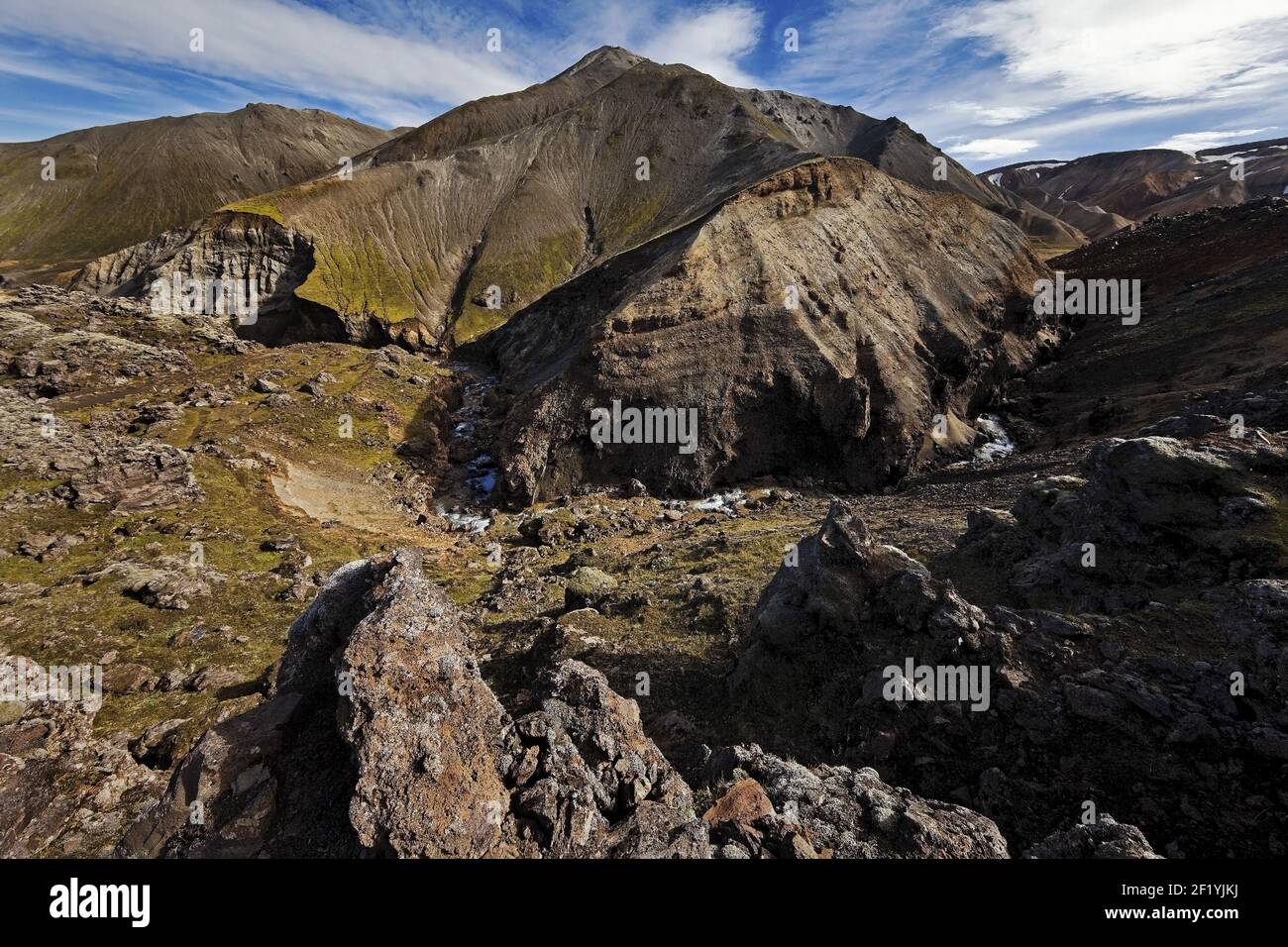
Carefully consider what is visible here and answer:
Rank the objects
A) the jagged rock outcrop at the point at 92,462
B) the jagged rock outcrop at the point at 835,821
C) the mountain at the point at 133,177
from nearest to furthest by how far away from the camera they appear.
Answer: the jagged rock outcrop at the point at 835,821 → the jagged rock outcrop at the point at 92,462 → the mountain at the point at 133,177

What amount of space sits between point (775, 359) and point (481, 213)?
9840 centimetres

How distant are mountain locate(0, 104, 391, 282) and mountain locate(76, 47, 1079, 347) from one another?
63.8 m

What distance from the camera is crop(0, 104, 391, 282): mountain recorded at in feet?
483

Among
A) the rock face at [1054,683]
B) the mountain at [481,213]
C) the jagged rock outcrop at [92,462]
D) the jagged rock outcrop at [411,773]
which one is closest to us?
the jagged rock outcrop at [411,773]

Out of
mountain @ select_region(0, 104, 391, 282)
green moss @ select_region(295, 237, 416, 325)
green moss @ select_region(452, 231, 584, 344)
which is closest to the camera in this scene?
green moss @ select_region(295, 237, 416, 325)

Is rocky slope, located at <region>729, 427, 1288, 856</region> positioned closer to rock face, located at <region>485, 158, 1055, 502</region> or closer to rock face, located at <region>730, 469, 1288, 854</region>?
rock face, located at <region>730, 469, 1288, 854</region>

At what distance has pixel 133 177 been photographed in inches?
6555

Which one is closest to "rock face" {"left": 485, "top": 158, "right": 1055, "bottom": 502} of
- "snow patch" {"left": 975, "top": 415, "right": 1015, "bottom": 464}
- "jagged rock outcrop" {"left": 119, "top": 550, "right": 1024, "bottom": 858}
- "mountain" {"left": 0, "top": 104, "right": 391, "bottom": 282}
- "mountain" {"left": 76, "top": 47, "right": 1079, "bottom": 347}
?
"snow patch" {"left": 975, "top": 415, "right": 1015, "bottom": 464}

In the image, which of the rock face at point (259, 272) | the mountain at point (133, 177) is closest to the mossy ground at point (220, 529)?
the rock face at point (259, 272)

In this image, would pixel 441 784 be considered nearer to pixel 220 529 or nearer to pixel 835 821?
pixel 835 821

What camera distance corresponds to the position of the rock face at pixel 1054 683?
9016 mm

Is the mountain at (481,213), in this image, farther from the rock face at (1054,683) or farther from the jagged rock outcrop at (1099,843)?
the jagged rock outcrop at (1099,843)

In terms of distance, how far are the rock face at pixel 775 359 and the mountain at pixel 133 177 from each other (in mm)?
158129
